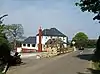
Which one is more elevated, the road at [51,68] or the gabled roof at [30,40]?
the gabled roof at [30,40]

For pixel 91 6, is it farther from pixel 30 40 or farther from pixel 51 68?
pixel 30 40

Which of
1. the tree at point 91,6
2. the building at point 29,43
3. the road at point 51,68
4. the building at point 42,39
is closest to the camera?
the road at point 51,68

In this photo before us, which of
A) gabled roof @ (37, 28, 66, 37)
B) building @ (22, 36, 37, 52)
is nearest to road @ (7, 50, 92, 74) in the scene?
building @ (22, 36, 37, 52)

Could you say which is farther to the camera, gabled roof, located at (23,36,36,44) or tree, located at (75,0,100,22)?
gabled roof, located at (23,36,36,44)

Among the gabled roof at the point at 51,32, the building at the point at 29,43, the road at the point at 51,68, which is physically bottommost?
the road at the point at 51,68

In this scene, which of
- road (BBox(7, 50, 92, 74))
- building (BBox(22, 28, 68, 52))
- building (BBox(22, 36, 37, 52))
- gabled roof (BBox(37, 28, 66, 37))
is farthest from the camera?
gabled roof (BBox(37, 28, 66, 37))

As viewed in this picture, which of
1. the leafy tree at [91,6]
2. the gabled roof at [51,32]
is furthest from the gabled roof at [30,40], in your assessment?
the leafy tree at [91,6]

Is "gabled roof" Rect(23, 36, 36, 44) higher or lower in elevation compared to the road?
higher

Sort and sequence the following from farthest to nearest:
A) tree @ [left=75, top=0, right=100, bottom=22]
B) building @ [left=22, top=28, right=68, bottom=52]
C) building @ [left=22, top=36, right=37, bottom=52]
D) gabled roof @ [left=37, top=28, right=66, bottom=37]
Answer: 1. gabled roof @ [left=37, top=28, right=66, bottom=37]
2. building @ [left=22, top=36, right=37, bottom=52]
3. building @ [left=22, top=28, right=68, bottom=52]
4. tree @ [left=75, top=0, right=100, bottom=22]

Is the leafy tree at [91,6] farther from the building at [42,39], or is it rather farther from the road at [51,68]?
the building at [42,39]

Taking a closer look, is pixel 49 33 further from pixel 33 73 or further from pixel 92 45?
pixel 33 73

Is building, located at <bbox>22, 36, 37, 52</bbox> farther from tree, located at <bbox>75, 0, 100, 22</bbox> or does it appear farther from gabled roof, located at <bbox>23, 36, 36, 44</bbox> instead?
tree, located at <bbox>75, 0, 100, 22</bbox>

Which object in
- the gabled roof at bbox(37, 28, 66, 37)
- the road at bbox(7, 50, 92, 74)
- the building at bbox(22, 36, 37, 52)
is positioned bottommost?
the road at bbox(7, 50, 92, 74)

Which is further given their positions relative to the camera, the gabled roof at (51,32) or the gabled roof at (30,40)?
the gabled roof at (51,32)
